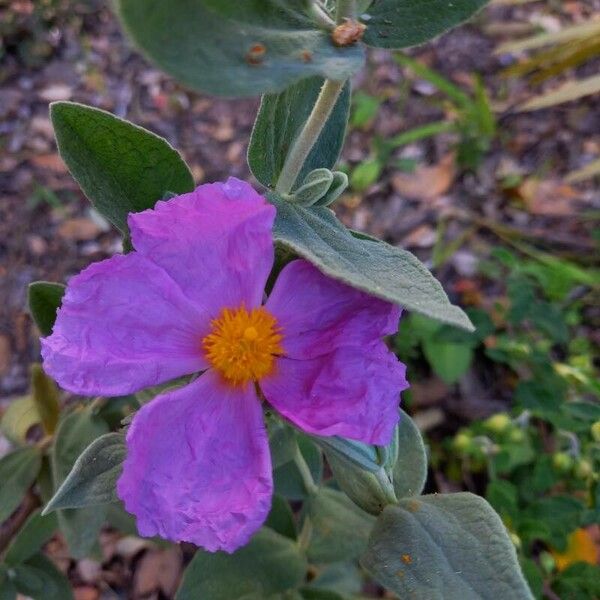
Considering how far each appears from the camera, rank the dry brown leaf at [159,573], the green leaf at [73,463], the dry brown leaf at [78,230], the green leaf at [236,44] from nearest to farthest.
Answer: the green leaf at [236,44] → the green leaf at [73,463] → the dry brown leaf at [159,573] → the dry brown leaf at [78,230]

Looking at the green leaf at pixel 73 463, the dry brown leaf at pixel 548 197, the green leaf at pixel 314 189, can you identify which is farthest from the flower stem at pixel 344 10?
the dry brown leaf at pixel 548 197

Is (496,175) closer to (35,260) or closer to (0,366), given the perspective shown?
(35,260)

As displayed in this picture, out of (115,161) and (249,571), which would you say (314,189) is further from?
(249,571)

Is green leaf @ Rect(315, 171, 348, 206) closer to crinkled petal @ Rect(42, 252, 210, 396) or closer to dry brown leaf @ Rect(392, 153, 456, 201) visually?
crinkled petal @ Rect(42, 252, 210, 396)

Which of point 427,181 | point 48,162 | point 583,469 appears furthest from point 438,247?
point 48,162

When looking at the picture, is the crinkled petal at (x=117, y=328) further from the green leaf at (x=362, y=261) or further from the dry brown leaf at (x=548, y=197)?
the dry brown leaf at (x=548, y=197)

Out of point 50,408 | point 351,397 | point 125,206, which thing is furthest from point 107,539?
point 351,397
